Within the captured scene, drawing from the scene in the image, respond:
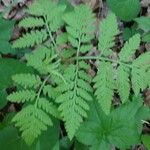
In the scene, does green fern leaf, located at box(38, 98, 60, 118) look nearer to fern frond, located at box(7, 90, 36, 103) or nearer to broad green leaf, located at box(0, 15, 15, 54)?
fern frond, located at box(7, 90, 36, 103)

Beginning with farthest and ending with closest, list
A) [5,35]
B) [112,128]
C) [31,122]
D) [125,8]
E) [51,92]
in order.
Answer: [125,8] → [5,35] → [112,128] → [51,92] → [31,122]

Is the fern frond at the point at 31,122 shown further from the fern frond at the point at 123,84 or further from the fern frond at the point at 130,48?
the fern frond at the point at 130,48

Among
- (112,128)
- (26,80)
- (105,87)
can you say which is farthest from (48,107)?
(112,128)

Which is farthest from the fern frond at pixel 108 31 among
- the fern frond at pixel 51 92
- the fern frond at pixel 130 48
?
the fern frond at pixel 51 92

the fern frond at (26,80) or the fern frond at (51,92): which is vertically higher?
the fern frond at (26,80)

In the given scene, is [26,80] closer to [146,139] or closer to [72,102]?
[72,102]

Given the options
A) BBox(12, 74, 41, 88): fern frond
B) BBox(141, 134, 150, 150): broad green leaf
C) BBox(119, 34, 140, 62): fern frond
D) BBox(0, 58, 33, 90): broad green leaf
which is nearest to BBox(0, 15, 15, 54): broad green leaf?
BBox(0, 58, 33, 90): broad green leaf

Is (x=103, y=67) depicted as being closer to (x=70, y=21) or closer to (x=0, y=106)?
(x=70, y=21)
